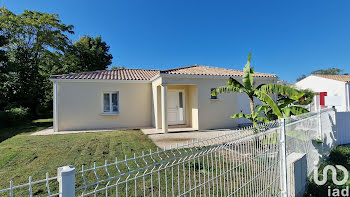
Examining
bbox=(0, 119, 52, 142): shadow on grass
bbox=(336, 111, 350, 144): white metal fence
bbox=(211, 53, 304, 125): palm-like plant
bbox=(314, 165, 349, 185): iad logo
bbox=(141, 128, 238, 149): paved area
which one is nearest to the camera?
bbox=(314, 165, 349, 185): iad logo

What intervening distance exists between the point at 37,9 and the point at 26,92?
12.1 m

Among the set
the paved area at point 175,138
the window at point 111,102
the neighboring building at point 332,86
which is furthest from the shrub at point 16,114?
the neighboring building at point 332,86

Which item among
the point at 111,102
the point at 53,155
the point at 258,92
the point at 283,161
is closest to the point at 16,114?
the point at 111,102

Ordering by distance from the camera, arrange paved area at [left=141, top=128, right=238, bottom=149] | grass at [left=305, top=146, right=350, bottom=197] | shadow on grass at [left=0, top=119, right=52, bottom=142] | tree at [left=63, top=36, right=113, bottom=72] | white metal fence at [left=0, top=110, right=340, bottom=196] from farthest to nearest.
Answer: tree at [left=63, top=36, right=113, bottom=72], shadow on grass at [left=0, top=119, right=52, bottom=142], paved area at [left=141, top=128, right=238, bottom=149], grass at [left=305, top=146, right=350, bottom=197], white metal fence at [left=0, top=110, right=340, bottom=196]

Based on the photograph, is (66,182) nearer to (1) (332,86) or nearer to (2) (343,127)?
(2) (343,127)

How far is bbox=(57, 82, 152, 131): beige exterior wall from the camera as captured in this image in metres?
12.9

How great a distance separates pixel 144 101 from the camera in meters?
14.3

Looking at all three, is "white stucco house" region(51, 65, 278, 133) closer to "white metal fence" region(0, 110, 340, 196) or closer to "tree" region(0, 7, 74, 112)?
"white metal fence" region(0, 110, 340, 196)

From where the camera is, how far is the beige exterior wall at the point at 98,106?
42.4 feet

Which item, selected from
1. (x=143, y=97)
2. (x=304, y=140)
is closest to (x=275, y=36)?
(x=143, y=97)

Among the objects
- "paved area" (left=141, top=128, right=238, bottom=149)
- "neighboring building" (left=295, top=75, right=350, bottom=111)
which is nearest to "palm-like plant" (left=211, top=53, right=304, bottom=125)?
"paved area" (left=141, top=128, right=238, bottom=149)

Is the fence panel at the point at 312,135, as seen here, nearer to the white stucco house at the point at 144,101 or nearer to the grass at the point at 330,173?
the grass at the point at 330,173

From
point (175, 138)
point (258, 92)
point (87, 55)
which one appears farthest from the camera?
point (87, 55)

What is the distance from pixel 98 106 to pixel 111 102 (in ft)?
3.28
